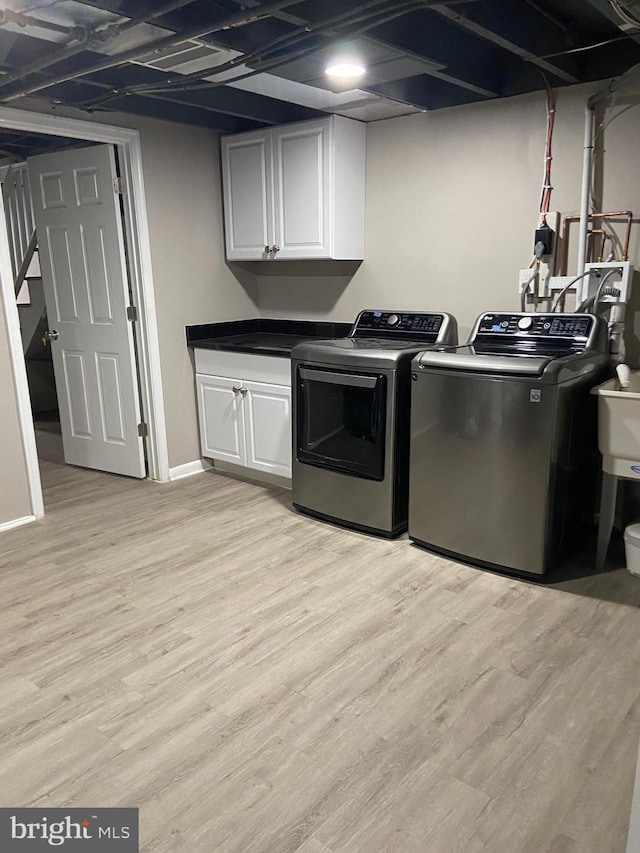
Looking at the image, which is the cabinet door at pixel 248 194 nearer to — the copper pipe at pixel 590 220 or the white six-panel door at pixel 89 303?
the white six-panel door at pixel 89 303

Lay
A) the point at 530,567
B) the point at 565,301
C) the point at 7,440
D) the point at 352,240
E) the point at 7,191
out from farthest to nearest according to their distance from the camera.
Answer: the point at 7,191
the point at 352,240
the point at 7,440
the point at 565,301
the point at 530,567

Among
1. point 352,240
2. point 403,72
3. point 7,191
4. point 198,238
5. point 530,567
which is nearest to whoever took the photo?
point 530,567

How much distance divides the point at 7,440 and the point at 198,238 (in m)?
1.73

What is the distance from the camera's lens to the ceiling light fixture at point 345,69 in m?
2.82

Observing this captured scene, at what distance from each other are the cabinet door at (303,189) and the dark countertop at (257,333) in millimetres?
542

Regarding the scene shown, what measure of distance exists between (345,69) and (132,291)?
1847 mm

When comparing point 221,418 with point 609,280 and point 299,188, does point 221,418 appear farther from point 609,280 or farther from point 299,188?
point 609,280

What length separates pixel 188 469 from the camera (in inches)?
172

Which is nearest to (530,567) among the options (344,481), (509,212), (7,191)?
(344,481)

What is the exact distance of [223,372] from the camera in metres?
4.11

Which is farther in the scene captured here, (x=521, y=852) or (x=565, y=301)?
(x=565, y=301)

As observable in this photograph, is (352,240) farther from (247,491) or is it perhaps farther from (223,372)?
(247,491)

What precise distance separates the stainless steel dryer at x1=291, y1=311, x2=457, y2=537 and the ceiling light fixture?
48.7 inches

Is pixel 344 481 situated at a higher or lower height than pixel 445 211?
lower
